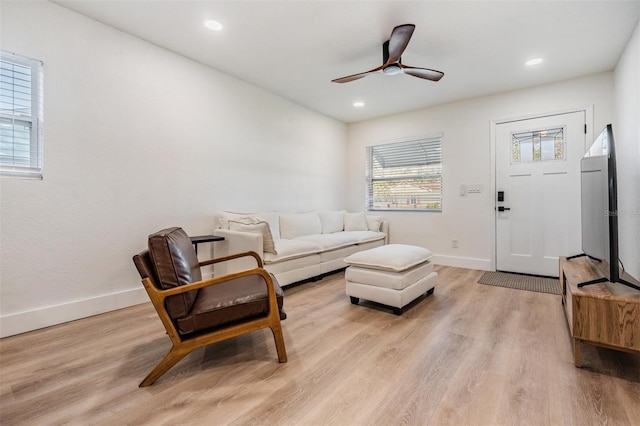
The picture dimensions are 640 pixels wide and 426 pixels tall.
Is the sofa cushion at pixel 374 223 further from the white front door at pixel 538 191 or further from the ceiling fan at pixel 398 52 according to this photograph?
the ceiling fan at pixel 398 52

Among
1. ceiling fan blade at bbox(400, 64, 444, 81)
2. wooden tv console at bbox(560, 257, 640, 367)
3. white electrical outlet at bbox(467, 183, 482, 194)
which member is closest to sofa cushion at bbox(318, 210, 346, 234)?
white electrical outlet at bbox(467, 183, 482, 194)

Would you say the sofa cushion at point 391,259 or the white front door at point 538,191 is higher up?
the white front door at point 538,191

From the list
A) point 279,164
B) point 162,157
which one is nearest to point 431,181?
point 279,164

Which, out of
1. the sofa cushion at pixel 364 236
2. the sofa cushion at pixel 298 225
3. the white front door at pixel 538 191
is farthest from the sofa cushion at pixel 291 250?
the white front door at pixel 538 191

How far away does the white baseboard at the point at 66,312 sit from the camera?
2.27m

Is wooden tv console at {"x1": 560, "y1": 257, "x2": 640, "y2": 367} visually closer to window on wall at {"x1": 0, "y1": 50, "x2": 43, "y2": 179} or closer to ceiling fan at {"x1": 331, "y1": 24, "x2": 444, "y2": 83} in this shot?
ceiling fan at {"x1": 331, "y1": 24, "x2": 444, "y2": 83}

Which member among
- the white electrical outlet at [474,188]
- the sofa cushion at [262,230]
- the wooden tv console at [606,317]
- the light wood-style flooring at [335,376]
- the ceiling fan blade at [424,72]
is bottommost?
the light wood-style flooring at [335,376]

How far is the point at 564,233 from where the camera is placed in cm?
385

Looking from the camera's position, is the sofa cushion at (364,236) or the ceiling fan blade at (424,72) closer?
the ceiling fan blade at (424,72)

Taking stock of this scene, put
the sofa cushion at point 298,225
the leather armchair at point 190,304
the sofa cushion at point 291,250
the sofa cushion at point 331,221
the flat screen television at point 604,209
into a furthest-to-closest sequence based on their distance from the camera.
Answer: the sofa cushion at point 331,221 → the sofa cushion at point 298,225 → the sofa cushion at point 291,250 → the flat screen television at point 604,209 → the leather armchair at point 190,304

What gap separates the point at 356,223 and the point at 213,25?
11.6 feet

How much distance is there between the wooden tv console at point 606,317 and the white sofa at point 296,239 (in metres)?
2.40

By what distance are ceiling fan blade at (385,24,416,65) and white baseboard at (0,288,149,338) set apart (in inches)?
132

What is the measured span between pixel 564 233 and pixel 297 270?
11.6ft
